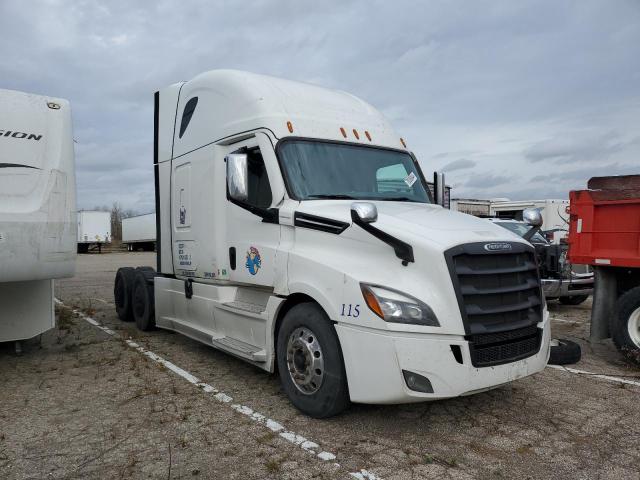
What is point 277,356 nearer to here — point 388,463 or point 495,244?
point 388,463

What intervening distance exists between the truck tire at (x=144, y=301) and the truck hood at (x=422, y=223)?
4.56m

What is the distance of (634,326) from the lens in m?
6.35

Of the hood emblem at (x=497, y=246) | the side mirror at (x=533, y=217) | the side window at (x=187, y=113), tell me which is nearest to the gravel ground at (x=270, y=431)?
the hood emblem at (x=497, y=246)

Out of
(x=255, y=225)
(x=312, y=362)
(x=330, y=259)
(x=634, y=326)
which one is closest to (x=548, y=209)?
(x=634, y=326)

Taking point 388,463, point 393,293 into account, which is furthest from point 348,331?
point 388,463

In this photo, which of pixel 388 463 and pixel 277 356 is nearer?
pixel 388 463

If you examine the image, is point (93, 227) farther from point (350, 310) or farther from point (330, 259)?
point (350, 310)

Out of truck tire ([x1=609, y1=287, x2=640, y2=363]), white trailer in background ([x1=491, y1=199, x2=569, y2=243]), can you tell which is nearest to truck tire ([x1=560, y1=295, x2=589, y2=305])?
truck tire ([x1=609, y1=287, x2=640, y2=363])

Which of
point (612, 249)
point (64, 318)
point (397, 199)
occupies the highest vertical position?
point (397, 199)

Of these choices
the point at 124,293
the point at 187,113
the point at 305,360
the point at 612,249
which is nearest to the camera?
the point at 305,360

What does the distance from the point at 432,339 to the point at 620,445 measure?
1.72m

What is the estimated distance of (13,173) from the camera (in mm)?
5414

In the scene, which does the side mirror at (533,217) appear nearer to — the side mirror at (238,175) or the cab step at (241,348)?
the side mirror at (238,175)

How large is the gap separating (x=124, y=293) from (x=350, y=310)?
21.3ft
